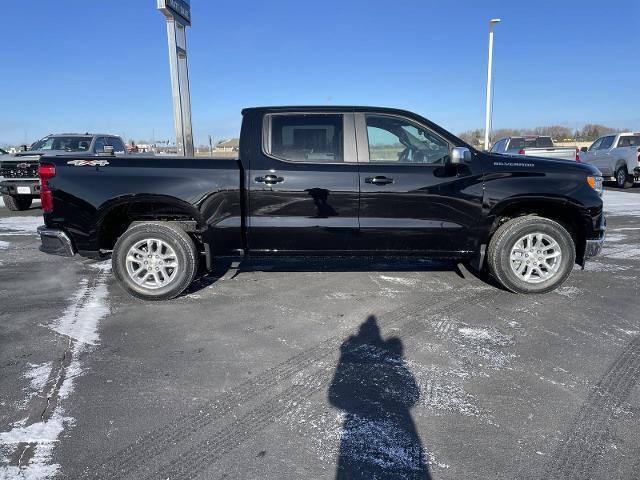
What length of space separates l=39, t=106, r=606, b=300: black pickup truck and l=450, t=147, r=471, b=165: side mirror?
5 cm

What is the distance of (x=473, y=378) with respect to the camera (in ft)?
10.5

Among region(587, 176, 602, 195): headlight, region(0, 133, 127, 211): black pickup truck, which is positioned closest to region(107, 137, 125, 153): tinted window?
region(0, 133, 127, 211): black pickup truck

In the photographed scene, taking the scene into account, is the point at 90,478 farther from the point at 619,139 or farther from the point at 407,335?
the point at 619,139

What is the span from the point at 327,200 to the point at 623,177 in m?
15.5

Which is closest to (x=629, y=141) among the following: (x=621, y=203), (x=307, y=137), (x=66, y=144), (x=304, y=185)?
(x=621, y=203)

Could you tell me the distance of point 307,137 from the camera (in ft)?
15.7

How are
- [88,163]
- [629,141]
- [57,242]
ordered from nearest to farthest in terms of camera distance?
[88,163], [57,242], [629,141]

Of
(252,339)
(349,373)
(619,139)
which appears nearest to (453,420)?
(349,373)

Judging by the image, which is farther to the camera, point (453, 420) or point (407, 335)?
point (407, 335)

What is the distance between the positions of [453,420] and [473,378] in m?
0.58

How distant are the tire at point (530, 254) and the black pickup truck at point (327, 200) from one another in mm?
11

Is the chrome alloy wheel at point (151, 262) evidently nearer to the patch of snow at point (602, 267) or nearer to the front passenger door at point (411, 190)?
the front passenger door at point (411, 190)

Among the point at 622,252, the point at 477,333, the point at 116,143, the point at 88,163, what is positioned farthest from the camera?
the point at 116,143

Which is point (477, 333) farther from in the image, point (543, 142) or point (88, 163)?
point (543, 142)
